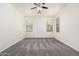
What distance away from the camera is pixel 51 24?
501 inches

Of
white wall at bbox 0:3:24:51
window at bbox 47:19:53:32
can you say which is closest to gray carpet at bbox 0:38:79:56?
white wall at bbox 0:3:24:51

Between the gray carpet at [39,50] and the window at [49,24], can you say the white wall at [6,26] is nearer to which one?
the gray carpet at [39,50]

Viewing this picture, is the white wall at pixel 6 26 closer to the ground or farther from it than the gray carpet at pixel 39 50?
farther from it

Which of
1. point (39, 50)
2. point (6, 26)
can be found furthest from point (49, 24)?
point (39, 50)

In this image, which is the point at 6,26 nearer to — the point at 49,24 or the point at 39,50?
the point at 39,50

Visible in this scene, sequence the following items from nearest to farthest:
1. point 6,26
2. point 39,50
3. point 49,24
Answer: point 39,50 < point 6,26 < point 49,24

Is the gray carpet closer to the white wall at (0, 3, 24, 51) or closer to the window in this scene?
the white wall at (0, 3, 24, 51)

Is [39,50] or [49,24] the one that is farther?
[49,24]

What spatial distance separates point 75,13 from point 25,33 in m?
7.64

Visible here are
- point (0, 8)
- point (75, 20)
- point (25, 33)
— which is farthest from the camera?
point (25, 33)

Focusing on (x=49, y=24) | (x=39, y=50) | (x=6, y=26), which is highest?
(x=49, y=24)

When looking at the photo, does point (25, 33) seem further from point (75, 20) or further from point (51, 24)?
point (75, 20)

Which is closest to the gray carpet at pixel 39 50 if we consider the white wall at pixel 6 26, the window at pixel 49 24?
the white wall at pixel 6 26

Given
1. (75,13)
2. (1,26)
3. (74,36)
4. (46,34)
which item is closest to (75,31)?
(74,36)
